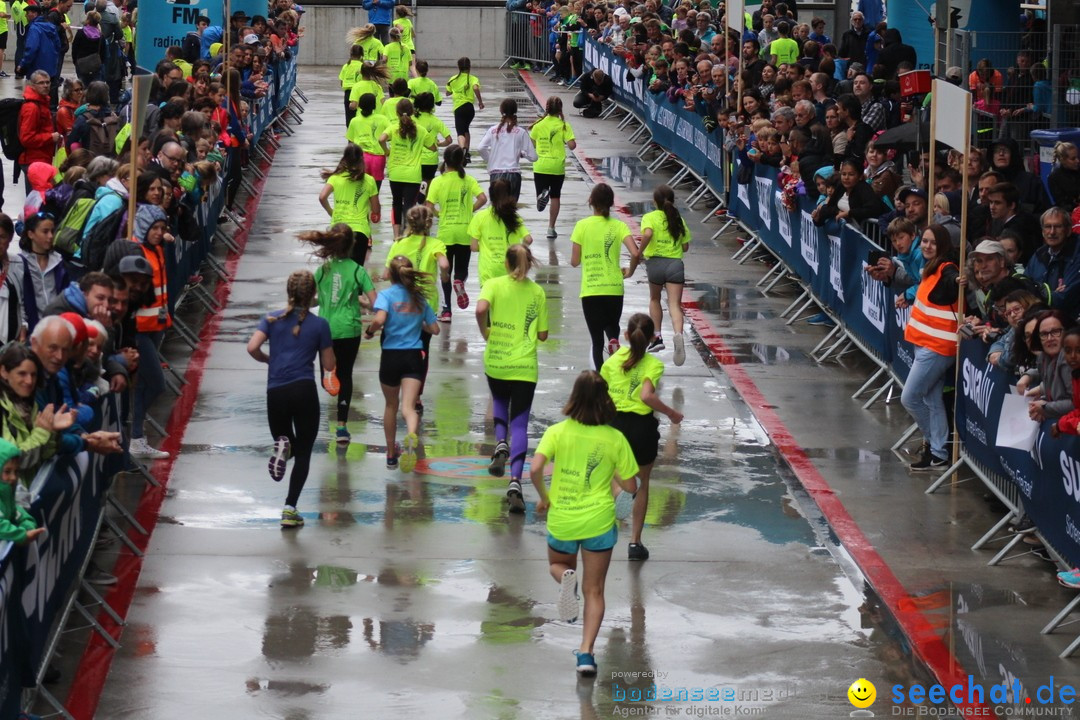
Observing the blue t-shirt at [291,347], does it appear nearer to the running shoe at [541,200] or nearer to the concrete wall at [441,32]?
the running shoe at [541,200]

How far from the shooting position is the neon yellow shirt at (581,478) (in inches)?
374

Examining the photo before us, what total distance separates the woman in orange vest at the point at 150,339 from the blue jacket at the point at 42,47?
17.6 metres

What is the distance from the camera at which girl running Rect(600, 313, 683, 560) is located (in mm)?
11023

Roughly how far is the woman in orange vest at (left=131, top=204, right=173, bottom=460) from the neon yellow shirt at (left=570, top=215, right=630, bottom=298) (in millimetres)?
3743

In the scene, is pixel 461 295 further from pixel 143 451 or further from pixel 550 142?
pixel 550 142

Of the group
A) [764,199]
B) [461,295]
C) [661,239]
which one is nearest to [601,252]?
[661,239]

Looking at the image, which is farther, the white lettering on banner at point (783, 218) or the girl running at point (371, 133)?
the girl running at point (371, 133)

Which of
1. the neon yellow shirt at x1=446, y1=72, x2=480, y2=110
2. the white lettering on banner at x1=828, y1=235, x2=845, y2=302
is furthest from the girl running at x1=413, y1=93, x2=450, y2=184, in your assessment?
the white lettering on banner at x1=828, y1=235, x2=845, y2=302

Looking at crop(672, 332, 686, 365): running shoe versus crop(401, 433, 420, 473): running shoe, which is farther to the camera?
crop(672, 332, 686, 365): running shoe

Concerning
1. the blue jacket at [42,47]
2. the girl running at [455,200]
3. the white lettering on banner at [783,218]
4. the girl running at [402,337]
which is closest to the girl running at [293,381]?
the girl running at [402,337]

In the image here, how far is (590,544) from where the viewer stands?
9.54 metres

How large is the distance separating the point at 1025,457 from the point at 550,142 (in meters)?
11.7

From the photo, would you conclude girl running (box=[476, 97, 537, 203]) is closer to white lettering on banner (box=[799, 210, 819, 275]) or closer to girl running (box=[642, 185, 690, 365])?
white lettering on banner (box=[799, 210, 819, 275])

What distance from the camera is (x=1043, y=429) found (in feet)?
36.2
